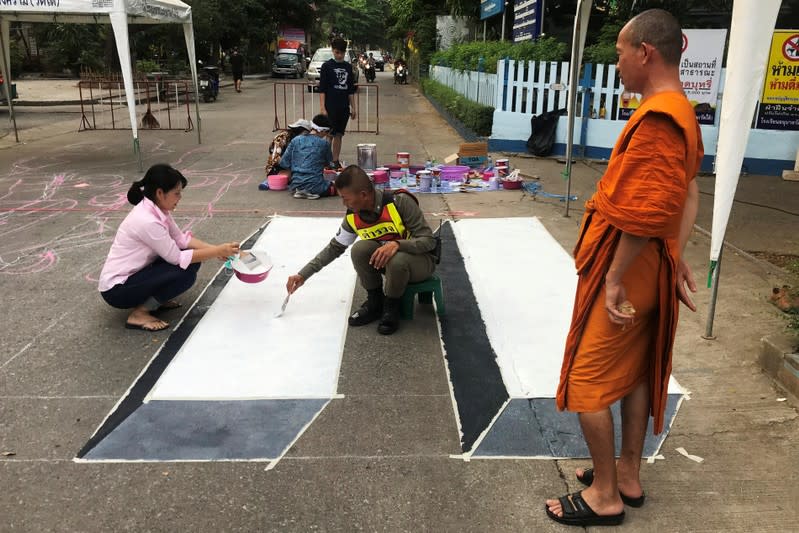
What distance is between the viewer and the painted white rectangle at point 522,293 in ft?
12.6

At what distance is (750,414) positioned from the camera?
3312mm

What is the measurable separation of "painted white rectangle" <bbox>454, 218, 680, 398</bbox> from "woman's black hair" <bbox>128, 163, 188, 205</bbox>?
7.37 feet

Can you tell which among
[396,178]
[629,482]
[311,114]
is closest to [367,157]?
[396,178]

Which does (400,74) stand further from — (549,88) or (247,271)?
(247,271)

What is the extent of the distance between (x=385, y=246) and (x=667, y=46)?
2.14m

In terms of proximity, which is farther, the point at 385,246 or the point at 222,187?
the point at 222,187

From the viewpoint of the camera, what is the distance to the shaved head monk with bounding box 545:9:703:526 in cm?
206

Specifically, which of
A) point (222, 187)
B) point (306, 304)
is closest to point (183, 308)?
point (306, 304)

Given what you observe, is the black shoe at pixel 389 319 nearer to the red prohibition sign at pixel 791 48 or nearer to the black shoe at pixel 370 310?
the black shoe at pixel 370 310

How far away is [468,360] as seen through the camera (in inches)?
157

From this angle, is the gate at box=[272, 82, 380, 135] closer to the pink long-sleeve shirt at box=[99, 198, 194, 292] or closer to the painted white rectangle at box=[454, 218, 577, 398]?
the painted white rectangle at box=[454, 218, 577, 398]

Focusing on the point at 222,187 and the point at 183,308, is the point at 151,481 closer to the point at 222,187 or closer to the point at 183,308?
the point at 183,308

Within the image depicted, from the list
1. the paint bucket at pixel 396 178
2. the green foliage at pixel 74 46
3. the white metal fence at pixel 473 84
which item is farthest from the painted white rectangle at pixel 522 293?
the green foliage at pixel 74 46

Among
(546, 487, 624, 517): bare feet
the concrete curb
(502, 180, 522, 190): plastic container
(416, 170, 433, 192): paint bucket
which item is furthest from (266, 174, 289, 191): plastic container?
(546, 487, 624, 517): bare feet
